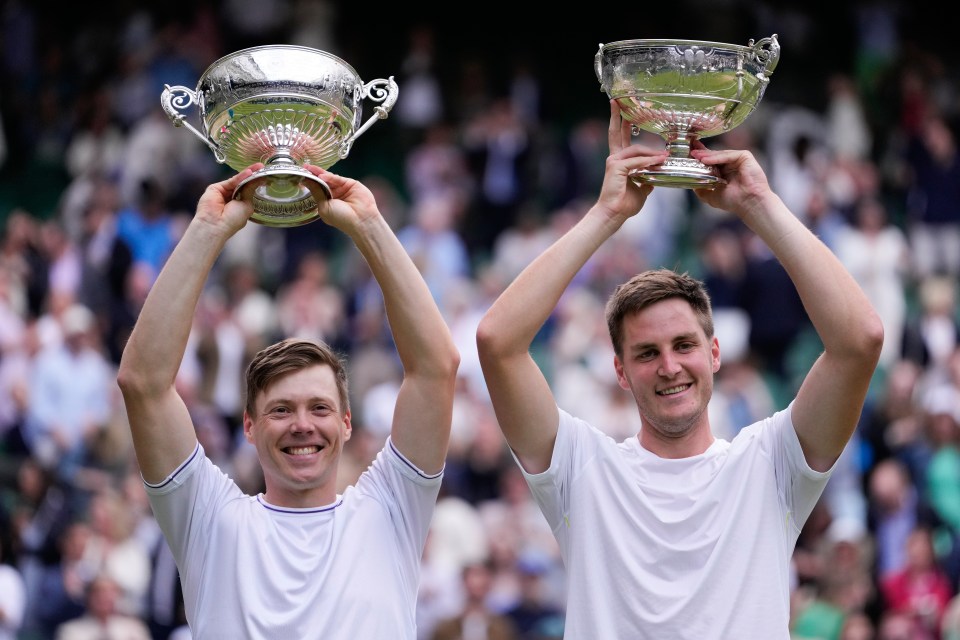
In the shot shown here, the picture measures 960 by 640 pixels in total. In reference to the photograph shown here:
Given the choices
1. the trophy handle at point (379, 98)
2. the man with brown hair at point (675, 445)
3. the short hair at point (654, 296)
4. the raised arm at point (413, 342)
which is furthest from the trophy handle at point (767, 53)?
the raised arm at point (413, 342)

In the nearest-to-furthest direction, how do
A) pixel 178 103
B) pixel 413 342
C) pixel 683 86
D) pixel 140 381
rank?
1. pixel 140 381
2. pixel 413 342
3. pixel 683 86
4. pixel 178 103

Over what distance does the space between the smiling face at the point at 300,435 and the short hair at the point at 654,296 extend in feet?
2.68

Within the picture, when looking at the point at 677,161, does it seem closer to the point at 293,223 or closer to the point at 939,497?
the point at 293,223

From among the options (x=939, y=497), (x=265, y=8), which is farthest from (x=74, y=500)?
(x=265, y=8)

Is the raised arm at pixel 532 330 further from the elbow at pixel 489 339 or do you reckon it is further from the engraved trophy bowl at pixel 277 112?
the engraved trophy bowl at pixel 277 112

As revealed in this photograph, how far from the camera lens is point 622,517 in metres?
4.41

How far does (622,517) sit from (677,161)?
101 centimetres

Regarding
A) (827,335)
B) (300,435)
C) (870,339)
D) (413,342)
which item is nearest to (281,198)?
(413,342)

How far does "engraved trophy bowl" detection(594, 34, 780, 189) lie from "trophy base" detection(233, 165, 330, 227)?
2.96 ft

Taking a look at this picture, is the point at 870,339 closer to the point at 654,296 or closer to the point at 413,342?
the point at 654,296

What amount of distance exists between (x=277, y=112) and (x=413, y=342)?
→ 0.77m

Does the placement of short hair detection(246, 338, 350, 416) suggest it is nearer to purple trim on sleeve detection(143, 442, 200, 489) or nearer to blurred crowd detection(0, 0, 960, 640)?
purple trim on sleeve detection(143, 442, 200, 489)

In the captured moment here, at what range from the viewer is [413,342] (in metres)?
4.45

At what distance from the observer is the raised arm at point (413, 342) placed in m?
4.45
